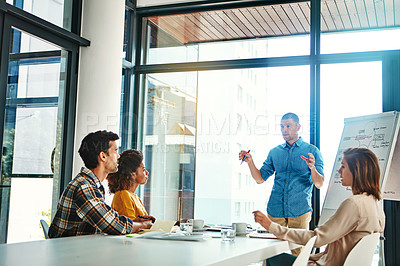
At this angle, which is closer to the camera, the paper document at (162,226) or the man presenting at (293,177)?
the paper document at (162,226)

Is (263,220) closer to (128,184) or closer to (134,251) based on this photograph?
(134,251)

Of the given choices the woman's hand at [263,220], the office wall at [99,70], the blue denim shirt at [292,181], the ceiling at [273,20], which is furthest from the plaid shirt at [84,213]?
the ceiling at [273,20]

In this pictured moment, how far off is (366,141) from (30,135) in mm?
3118

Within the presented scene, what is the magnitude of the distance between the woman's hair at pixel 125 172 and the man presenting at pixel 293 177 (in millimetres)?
1479

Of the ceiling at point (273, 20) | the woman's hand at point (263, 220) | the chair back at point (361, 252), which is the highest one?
the ceiling at point (273, 20)

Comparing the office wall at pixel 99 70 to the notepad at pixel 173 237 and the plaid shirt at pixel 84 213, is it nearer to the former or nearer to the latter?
the plaid shirt at pixel 84 213

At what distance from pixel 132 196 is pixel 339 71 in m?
2.97

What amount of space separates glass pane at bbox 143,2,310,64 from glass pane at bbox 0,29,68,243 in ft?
5.01

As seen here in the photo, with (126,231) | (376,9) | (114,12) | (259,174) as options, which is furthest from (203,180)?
(126,231)

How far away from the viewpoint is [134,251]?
6.02ft

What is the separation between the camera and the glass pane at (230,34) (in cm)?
550

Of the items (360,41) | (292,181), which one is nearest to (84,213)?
(292,181)

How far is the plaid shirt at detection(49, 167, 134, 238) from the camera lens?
243 cm

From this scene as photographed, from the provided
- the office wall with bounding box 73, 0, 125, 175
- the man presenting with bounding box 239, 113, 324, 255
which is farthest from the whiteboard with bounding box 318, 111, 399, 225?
the office wall with bounding box 73, 0, 125, 175
